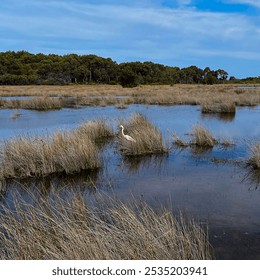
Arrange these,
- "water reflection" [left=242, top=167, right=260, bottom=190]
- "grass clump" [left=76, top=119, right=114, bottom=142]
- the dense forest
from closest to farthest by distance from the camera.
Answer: "water reflection" [left=242, top=167, right=260, bottom=190] < "grass clump" [left=76, top=119, right=114, bottom=142] < the dense forest

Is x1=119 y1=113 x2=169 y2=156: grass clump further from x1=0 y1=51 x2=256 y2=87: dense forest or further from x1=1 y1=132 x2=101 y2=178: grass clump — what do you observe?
x1=0 y1=51 x2=256 y2=87: dense forest

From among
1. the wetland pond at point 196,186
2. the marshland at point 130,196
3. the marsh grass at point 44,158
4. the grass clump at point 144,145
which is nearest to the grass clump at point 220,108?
the marshland at point 130,196

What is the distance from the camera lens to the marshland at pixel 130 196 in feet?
14.1

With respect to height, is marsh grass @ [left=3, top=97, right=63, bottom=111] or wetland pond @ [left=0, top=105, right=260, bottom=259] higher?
marsh grass @ [left=3, top=97, right=63, bottom=111]

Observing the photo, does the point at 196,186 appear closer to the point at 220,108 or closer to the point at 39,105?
the point at 220,108

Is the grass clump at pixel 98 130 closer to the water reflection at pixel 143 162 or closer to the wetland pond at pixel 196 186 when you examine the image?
the wetland pond at pixel 196 186

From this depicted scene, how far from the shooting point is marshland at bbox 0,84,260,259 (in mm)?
4301

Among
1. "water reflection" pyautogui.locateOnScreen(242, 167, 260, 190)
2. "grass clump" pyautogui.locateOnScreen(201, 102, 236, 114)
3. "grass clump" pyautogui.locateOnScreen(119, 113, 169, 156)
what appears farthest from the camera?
"grass clump" pyautogui.locateOnScreen(201, 102, 236, 114)

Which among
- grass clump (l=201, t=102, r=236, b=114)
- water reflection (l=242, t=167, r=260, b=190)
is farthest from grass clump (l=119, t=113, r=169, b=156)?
grass clump (l=201, t=102, r=236, b=114)

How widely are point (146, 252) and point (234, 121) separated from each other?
57.3 ft

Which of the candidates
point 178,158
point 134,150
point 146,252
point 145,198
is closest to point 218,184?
point 145,198

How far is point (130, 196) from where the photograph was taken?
7582mm

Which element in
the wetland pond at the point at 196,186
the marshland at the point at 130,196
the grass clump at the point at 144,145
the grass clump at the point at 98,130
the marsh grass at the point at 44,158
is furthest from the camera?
the grass clump at the point at 98,130
